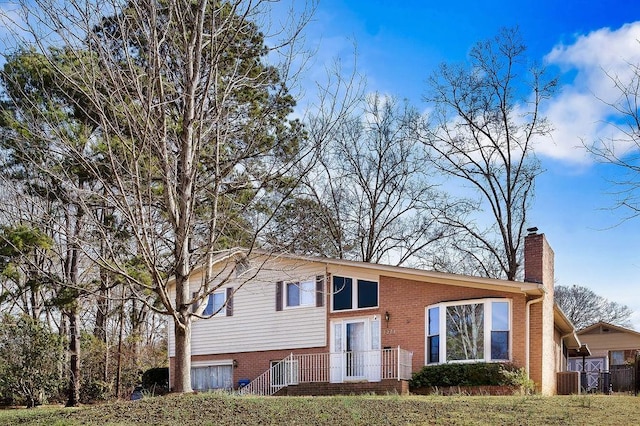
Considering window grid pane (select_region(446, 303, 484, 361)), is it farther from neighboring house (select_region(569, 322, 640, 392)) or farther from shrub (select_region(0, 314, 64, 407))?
neighboring house (select_region(569, 322, 640, 392))

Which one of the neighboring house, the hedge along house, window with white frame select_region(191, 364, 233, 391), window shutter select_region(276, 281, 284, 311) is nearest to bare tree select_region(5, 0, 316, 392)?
the hedge along house

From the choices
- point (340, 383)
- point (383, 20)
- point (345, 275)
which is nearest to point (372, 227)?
point (345, 275)

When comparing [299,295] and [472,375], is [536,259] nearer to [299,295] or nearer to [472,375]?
[472,375]

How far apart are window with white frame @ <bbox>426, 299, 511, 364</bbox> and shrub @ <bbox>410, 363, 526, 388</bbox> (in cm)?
68

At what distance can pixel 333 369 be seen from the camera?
21750 millimetres

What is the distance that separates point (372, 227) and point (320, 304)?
8224mm

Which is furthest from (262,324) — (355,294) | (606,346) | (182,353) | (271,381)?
(606,346)

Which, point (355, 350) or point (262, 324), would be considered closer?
point (355, 350)

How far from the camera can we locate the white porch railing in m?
20.7

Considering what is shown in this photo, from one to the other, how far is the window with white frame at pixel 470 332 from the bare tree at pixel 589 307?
29833 mm

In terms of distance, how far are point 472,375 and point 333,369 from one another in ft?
15.2

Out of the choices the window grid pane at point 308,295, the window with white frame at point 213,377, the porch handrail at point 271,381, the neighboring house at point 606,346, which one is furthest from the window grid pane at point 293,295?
the neighboring house at point 606,346

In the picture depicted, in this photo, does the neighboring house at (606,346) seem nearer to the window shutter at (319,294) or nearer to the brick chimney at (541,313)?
the brick chimney at (541,313)

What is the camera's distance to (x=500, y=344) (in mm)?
19672
